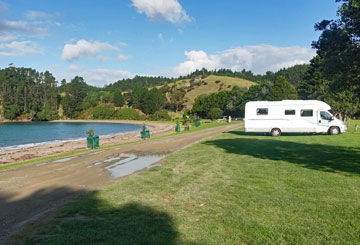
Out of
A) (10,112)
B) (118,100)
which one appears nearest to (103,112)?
(118,100)

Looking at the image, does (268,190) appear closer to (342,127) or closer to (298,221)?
(298,221)

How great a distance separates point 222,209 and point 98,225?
9.22ft

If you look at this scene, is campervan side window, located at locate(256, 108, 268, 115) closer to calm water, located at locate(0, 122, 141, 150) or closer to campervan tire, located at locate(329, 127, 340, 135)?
campervan tire, located at locate(329, 127, 340, 135)

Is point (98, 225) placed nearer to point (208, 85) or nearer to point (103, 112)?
point (103, 112)

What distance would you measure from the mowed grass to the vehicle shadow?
2 centimetres

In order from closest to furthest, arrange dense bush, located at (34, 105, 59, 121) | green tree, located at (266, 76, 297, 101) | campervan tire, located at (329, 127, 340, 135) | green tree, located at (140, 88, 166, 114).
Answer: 1. campervan tire, located at (329, 127, 340, 135)
2. green tree, located at (266, 76, 297, 101)
3. green tree, located at (140, 88, 166, 114)
4. dense bush, located at (34, 105, 59, 121)

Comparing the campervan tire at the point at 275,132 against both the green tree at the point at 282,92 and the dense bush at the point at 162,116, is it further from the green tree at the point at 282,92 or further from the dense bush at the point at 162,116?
the dense bush at the point at 162,116

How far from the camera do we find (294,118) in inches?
1000

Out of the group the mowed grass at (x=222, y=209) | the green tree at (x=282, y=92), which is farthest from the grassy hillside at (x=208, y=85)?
the mowed grass at (x=222, y=209)

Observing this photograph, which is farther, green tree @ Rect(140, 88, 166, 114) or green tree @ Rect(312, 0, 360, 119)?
green tree @ Rect(140, 88, 166, 114)

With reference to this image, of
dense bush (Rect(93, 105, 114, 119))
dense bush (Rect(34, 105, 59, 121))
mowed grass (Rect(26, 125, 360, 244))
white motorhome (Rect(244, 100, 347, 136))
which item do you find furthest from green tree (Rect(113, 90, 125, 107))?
mowed grass (Rect(26, 125, 360, 244))

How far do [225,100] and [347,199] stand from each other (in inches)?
3495

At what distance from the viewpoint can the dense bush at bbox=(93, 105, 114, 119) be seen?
130875 mm

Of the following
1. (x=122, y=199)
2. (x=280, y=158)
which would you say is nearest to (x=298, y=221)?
(x=122, y=199)
